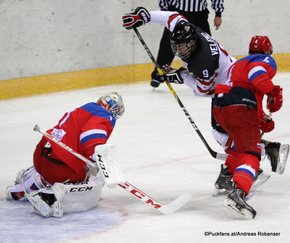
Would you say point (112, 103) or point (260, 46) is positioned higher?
point (260, 46)

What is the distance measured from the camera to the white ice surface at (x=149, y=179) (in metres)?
3.29

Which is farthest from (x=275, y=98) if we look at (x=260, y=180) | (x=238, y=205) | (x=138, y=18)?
(x=138, y=18)

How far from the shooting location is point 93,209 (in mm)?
3686

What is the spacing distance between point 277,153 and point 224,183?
0.32 metres

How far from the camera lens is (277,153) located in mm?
4008

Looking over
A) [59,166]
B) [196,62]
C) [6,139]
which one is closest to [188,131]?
[6,139]

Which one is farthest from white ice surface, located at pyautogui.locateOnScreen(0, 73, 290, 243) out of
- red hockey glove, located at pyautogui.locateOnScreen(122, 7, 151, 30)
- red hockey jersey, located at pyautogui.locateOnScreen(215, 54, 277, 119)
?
red hockey glove, located at pyautogui.locateOnScreen(122, 7, 151, 30)

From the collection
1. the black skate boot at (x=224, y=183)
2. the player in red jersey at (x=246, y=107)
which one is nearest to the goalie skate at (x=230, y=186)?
the black skate boot at (x=224, y=183)

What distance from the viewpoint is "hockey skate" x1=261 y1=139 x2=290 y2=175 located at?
158 inches

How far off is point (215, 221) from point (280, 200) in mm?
526

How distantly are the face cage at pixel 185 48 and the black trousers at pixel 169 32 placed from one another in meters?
2.89

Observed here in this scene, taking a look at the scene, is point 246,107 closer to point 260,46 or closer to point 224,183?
point 260,46

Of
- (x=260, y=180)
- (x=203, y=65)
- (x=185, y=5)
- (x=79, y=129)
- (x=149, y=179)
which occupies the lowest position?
(x=149, y=179)

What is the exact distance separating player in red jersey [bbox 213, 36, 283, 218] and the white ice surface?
18 centimetres
